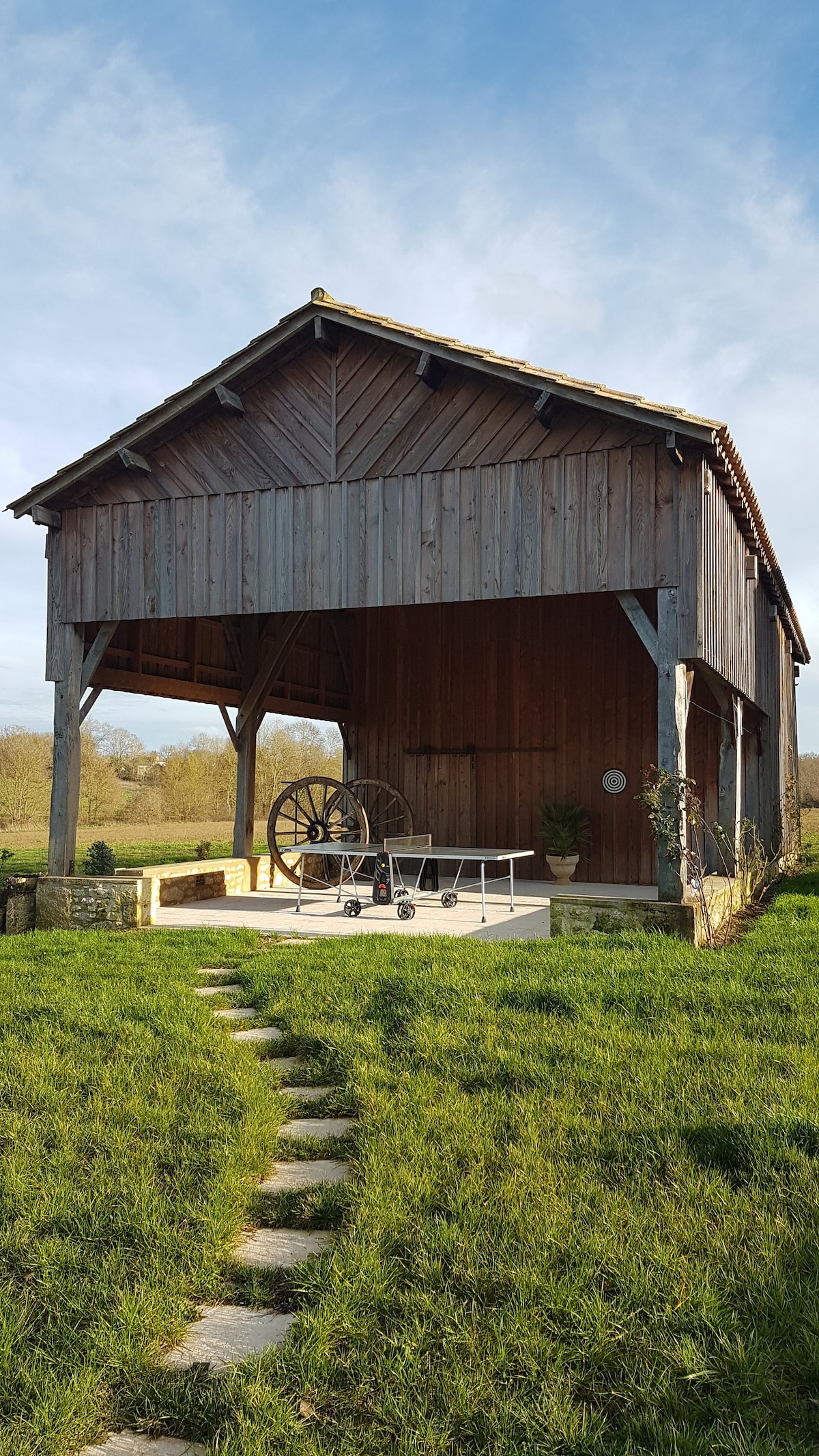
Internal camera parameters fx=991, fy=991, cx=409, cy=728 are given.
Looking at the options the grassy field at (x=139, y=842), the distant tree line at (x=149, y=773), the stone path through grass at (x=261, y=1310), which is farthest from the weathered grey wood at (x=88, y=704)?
the distant tree line at (x=149, y=773)

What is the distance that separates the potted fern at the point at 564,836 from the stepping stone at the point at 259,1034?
26.1 ft

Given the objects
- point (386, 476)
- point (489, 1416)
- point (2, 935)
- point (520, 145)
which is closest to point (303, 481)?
point (386, 476)

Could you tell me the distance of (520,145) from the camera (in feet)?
27.6

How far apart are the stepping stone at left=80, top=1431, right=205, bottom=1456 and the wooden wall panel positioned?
11.0 metres

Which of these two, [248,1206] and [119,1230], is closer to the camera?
[119,1230]

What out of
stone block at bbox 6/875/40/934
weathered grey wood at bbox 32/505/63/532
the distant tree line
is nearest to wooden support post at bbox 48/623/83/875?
stone block at bbox 6/875/40/934

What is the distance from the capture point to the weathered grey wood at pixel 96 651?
985 centimetres

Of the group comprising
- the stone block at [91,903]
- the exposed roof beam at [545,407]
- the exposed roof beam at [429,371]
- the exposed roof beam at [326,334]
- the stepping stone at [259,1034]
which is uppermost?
the exposed roof beam at [326,334]

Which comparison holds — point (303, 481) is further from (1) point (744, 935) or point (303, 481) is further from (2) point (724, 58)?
(1) point (744, 935)

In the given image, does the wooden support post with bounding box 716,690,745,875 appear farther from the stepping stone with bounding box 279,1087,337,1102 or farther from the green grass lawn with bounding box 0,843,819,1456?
the stepping stone with bounding box 279,1087,337,1102

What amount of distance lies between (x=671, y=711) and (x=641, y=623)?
754 mm

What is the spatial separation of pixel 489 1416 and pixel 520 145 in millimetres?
9052

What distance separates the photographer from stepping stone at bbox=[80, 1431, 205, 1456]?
2.00 m

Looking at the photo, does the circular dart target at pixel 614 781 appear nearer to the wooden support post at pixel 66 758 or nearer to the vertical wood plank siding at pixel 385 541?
the vertical wood plank siding at pixel 385 541
